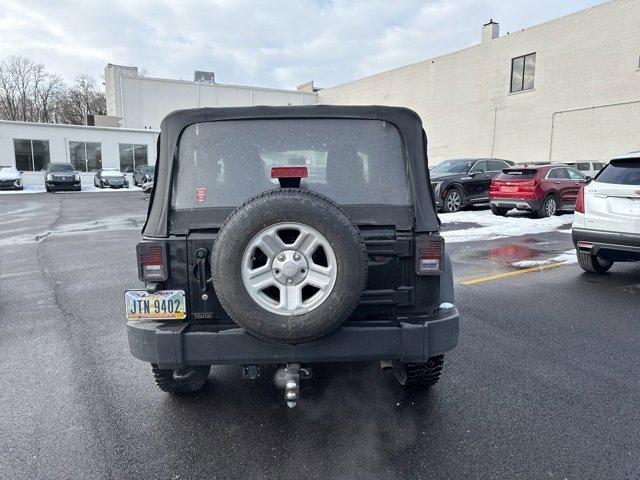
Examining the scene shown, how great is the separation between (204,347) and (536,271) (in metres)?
6.07

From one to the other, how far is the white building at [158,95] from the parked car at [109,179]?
36.4 ft

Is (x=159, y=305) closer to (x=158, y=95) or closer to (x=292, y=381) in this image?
(x=292, y=381)

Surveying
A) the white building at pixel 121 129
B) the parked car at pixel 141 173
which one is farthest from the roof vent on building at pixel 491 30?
the parked car at pixel 141 173

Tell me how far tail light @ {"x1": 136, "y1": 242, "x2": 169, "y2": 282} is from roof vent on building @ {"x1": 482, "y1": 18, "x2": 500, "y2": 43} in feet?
101

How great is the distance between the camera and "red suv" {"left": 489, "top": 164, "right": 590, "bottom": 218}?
1347 centimetres

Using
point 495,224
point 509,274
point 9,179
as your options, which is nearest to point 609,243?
point 509,274

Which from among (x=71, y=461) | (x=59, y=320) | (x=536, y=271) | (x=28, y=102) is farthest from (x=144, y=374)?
(x=28, y=102)

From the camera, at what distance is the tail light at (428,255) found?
111 inches

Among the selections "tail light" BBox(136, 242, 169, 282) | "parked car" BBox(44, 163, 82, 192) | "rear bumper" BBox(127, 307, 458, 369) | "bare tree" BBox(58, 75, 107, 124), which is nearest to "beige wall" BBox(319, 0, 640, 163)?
"rear bumper" BBox(127, 307, 458, 369)

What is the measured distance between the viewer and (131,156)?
115 feet

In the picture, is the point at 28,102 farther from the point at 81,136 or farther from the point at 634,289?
the point at 634,289

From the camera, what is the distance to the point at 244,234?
244cm

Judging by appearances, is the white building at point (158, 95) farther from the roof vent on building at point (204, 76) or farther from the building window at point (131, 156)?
the building window at point (131, 156)

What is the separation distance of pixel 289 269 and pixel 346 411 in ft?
4.15
